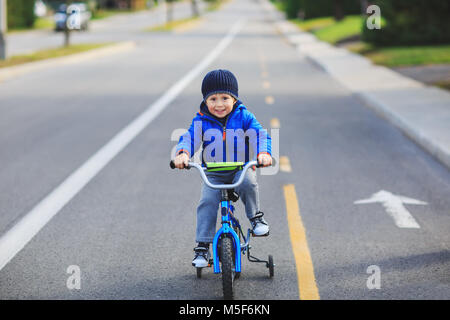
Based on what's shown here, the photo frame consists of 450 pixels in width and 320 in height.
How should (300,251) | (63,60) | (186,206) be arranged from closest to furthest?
(300,251) → (186,206) → (63,60)

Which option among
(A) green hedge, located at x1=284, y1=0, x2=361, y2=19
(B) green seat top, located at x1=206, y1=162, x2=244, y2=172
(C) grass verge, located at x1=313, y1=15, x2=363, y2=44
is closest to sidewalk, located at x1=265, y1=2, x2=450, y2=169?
(B) green seat top, located at x1=206, y1=162, x2=244, y2=172

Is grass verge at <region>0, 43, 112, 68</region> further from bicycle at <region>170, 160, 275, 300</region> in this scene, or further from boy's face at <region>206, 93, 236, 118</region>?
bicycle at <region>170, 160, 275, 300</region>

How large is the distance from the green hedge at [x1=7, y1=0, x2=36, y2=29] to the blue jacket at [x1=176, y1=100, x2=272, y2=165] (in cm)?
5531

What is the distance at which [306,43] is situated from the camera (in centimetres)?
4206

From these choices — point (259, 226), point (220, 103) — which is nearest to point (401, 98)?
point (259, 226)

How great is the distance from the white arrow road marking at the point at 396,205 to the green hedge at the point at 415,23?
80.3ft

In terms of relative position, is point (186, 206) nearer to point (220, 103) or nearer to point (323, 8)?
point (220, 103)

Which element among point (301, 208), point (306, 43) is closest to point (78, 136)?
point (301, 208)

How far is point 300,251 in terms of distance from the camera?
20.7 feet

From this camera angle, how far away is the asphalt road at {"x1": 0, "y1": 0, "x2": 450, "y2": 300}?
18.1ft

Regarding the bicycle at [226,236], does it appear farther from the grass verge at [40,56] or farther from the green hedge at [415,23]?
the green hedge at [415,23]

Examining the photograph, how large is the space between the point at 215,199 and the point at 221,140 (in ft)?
1.39

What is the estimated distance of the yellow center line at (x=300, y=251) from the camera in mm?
5316

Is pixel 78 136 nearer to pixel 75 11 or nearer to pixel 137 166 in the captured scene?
pixel 137 166
